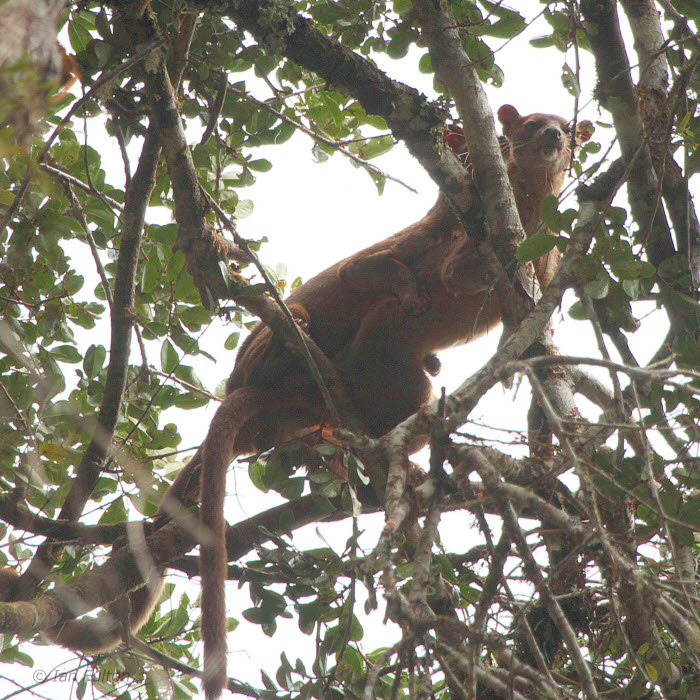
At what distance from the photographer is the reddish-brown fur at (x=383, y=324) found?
3.82 m

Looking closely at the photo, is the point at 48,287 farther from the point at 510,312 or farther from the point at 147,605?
the point at 510,312

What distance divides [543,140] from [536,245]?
214 centimetres

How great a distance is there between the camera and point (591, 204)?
2686mm

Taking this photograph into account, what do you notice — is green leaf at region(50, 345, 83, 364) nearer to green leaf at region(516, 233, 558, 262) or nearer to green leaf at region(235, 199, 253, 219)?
green leaf at region(235, 199, 253, 219)

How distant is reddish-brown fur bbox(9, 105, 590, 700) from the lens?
382 centimetres

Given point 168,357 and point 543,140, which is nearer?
point 168,357

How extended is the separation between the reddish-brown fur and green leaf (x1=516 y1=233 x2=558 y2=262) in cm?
85

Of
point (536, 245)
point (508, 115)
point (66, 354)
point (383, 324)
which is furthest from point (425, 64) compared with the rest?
point (66, 354)

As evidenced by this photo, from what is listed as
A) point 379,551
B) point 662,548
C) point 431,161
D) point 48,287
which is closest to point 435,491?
point 379,551

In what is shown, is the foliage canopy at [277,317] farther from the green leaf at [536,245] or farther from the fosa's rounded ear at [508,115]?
the fosa's rounded ear at [508,115]

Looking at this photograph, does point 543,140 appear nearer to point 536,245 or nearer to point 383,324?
point 383,324

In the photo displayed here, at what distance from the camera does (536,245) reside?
262 cm

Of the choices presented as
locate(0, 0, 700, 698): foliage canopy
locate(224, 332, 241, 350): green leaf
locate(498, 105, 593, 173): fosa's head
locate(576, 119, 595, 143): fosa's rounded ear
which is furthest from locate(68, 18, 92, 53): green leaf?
locate(576, 119, 595, 143): fosa's rounded ear

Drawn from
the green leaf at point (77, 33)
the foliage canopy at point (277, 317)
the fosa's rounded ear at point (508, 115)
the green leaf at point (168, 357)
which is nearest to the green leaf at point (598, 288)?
the foliage canopy at point (277, 317)
